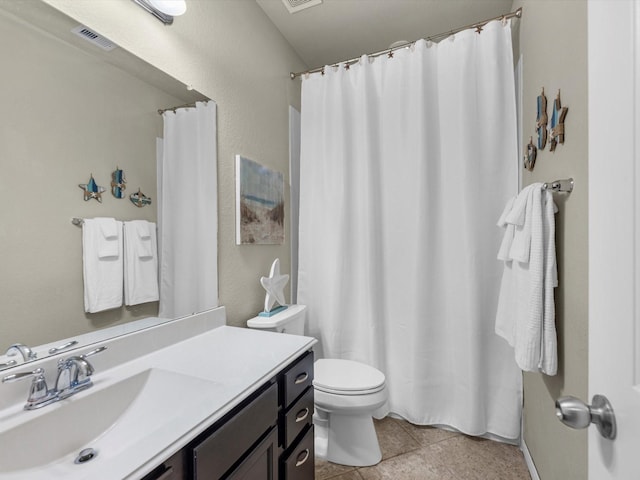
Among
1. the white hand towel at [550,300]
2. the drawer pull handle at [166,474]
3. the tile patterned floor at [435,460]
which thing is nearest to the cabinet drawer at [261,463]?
the drawer pull handle at [166,474]

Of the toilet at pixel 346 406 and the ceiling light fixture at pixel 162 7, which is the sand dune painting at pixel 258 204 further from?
the ceiling light fixture at pixel 162 7

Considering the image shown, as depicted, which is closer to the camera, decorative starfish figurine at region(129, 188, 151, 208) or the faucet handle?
the faucet handle

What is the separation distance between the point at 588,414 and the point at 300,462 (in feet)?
3.37

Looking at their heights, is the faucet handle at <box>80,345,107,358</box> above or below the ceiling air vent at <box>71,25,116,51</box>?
below

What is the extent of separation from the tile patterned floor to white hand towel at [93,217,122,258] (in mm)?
1438

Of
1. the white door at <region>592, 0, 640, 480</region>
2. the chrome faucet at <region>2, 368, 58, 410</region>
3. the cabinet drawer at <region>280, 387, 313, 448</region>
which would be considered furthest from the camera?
the cabinet drawer at <region>280, 387, 313, 448</region>

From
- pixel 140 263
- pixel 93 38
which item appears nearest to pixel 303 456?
pixel 140 263

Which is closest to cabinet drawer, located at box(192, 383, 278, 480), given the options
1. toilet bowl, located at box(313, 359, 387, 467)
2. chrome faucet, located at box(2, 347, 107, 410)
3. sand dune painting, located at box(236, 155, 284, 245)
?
chrome faucet, located at box(2, 347, 107, 410)

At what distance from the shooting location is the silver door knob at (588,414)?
0.42 meters

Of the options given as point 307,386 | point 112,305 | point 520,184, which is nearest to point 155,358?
point 112,305

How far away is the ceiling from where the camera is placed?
6.10 ft

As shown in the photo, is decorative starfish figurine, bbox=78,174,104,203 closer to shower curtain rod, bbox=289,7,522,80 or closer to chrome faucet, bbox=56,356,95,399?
chrome faucet, bbox=56,356,95,399

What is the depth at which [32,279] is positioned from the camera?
0.80 metres

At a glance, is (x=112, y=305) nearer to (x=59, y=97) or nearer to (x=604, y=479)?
(x=59, y=97)
